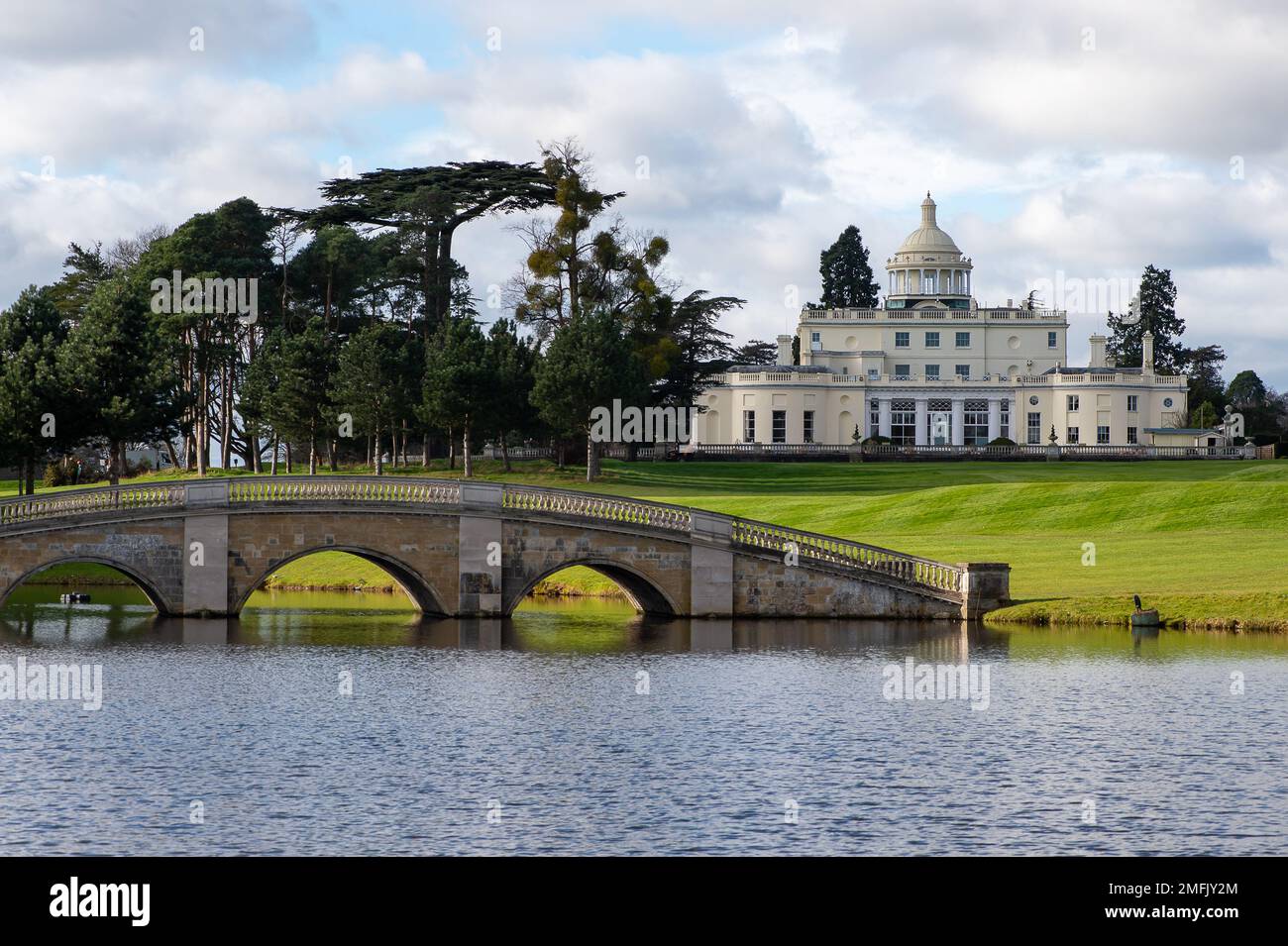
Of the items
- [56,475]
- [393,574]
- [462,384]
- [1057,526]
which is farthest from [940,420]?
[393,574]

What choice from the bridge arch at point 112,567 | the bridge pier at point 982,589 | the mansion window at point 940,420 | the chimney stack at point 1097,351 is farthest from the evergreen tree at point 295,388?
the chimney stack at point 1097,351

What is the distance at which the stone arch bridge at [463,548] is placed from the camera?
5656 centimetres

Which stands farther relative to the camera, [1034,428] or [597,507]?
[1034,428]

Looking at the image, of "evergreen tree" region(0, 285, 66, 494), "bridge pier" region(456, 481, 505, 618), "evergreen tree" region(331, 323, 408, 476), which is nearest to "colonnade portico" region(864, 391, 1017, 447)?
"evergreen tree" region(331, 323, 408, 476)

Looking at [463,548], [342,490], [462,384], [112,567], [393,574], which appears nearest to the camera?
[112,567]

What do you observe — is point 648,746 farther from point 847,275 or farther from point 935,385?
point 847,275

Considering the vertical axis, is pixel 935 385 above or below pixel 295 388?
above

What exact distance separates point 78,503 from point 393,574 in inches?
466

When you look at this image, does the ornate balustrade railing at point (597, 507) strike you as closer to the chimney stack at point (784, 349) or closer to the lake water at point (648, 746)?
the lake water at point (648, 746)

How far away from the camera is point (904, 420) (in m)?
133

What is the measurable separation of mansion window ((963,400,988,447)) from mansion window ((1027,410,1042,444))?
334 cm
